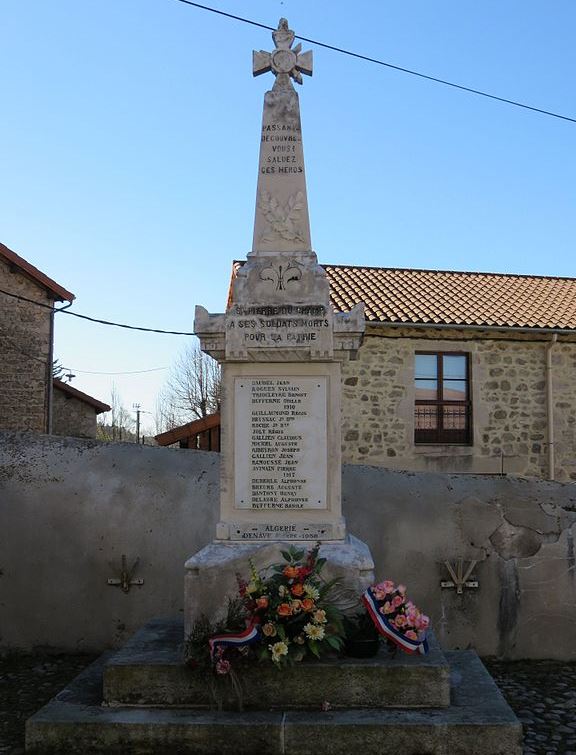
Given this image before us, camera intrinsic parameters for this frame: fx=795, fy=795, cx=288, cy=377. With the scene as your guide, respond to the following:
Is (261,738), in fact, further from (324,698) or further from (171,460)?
(171,460)

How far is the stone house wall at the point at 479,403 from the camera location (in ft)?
53.3

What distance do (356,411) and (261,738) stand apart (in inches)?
467

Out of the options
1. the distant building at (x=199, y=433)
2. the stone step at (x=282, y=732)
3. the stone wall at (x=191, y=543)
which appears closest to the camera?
the stone step at (x=282, y=732)

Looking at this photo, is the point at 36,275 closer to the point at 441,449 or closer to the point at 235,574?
the point at 441,449

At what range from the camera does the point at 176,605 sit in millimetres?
7734

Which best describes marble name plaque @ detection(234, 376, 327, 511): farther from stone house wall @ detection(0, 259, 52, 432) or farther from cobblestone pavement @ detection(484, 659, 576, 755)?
stone house wall @ detection(0, 259, 52, 432)

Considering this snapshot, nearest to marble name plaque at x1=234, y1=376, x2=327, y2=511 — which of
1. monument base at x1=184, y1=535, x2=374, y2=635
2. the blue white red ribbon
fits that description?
monument base at x1=184, y1=535, x2=374, y2=635

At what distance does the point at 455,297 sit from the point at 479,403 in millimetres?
2646

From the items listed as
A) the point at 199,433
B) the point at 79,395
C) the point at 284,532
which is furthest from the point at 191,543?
the point at 79,395

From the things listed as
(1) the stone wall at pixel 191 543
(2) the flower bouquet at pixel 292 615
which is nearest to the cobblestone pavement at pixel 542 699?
(1) the stone wall at pixel 191 543

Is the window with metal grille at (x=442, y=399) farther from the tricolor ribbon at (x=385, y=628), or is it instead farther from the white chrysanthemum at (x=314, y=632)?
→ the white chrysanthemum at (x=314, y=632)

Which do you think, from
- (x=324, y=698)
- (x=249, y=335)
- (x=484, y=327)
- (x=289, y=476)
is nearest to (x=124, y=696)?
(x=324, y=698)

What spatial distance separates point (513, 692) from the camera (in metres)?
6.33

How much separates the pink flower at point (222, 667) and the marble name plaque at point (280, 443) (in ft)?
3.83
